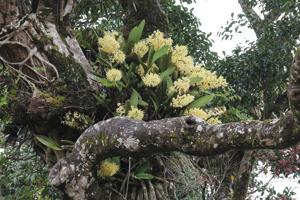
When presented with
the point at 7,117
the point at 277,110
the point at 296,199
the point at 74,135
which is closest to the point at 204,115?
the point at 74,135

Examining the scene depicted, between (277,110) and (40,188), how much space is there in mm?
2748

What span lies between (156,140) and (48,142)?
0.88 m

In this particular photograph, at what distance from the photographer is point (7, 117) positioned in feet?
9.87

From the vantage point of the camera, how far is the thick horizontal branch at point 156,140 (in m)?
1.97

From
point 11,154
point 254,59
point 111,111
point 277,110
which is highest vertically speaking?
point 254,59

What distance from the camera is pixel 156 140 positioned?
7.27 feet

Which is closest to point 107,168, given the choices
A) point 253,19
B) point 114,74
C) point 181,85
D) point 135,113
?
point 135,113

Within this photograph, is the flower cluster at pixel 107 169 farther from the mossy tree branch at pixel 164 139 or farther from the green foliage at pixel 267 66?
the green foliage at pixel 267 66

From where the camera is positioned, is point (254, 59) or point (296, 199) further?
point (296, 199)

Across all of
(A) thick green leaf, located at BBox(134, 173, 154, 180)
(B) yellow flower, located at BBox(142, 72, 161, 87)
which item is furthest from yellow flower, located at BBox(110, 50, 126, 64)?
(A) thick green leaf, located at BBox(134, 173, 154, 180)

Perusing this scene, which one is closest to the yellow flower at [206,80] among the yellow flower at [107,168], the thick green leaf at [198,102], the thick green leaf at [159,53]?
the thick green leaf at [198,102]

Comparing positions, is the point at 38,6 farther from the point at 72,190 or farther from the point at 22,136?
the point at 72,190

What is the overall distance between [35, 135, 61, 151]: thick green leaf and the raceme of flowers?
0.40 metres

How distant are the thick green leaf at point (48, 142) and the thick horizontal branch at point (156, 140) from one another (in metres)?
0.30
